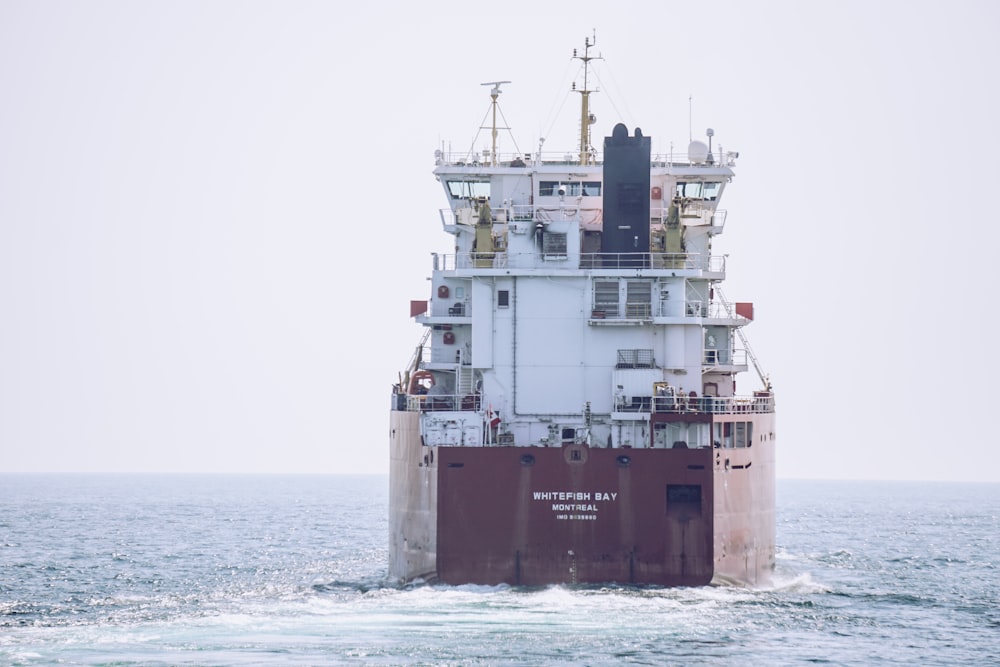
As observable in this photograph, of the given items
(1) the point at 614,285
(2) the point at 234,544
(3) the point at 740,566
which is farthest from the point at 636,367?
(2) the point at 234,544

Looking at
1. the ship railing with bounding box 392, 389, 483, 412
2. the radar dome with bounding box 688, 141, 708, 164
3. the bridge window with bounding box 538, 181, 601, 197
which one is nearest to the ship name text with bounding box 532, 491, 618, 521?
the ship railing with bounding box 392, 389, 483, 412

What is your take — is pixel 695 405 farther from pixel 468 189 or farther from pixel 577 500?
pixel 468 189

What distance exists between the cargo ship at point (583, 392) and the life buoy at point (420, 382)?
0.27ft

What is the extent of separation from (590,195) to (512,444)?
356 inches

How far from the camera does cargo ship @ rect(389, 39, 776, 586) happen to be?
45000 millimetres

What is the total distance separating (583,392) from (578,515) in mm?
4815

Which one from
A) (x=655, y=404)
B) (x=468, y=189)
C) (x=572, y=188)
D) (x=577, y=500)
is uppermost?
(x=468, y=189)

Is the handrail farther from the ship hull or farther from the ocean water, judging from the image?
the ocean water

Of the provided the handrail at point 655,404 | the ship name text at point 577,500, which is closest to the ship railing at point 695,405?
the handrail at point 655,404

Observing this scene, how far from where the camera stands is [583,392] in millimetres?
48594

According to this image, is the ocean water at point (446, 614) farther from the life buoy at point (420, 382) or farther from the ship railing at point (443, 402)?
the life buoy at point (420, 382)

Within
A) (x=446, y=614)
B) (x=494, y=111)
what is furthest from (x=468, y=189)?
(x=446, y=614)

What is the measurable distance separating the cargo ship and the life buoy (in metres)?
0.08

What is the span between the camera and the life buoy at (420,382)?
5192 cm
